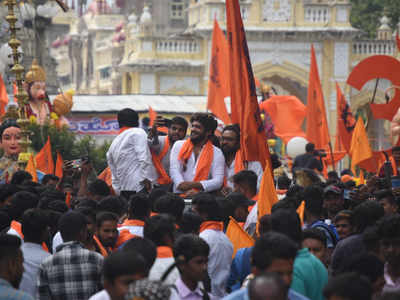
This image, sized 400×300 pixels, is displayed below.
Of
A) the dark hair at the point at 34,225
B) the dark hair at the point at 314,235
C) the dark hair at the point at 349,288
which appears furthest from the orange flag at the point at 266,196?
the dark hair at the point at 349,288

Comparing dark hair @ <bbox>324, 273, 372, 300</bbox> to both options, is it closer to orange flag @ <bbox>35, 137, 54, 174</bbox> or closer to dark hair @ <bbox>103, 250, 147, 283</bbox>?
dark hair @ <bbox>103, 250, 147, 283</bbox>

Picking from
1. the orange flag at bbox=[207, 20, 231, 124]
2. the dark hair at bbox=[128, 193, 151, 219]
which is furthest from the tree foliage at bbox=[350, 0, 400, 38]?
the dark hair at bbox=[128, 193, 151, 219]

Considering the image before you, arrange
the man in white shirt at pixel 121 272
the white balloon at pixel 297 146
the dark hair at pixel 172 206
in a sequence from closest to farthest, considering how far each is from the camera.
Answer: the man in white shirt at pixel 121 272 < the dark hair at pixel 172 206 < the white balloon at pixel 297 146

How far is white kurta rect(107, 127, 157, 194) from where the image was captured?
9.75m

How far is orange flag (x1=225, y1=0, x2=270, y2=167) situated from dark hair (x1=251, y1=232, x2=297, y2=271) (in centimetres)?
418

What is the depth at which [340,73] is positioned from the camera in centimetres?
3469

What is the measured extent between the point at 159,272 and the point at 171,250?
0.95ft

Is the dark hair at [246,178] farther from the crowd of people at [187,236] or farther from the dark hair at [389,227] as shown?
the dark hair at [389,227]

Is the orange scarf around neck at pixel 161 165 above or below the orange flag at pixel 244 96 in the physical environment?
below

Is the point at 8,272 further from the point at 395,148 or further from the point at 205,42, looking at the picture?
the point at 205,42

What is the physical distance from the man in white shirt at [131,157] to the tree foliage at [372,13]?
1283 inches

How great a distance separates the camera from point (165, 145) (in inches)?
401

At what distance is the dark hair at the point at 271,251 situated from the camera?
515 cm

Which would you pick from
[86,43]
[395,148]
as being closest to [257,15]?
[395,148]
